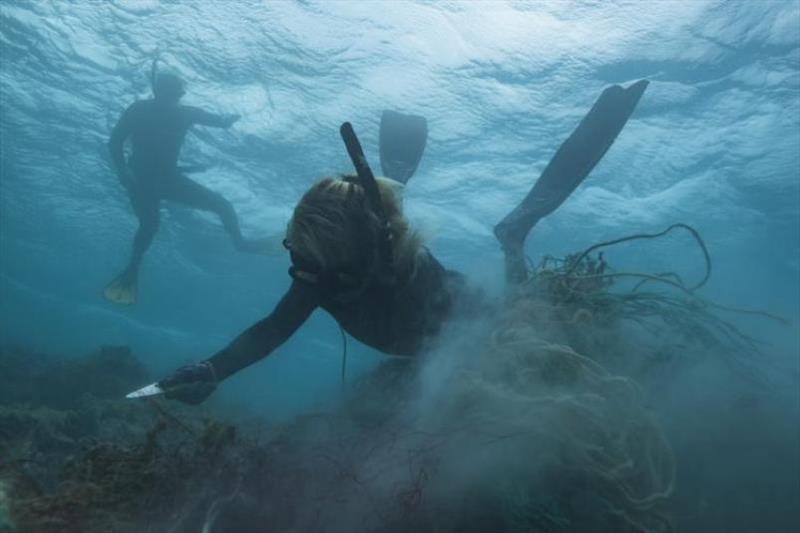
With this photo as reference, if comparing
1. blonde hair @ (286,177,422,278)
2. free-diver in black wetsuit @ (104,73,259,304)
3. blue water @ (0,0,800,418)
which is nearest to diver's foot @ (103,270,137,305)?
free-diver in black wetsuit @ (104,73,259,304)

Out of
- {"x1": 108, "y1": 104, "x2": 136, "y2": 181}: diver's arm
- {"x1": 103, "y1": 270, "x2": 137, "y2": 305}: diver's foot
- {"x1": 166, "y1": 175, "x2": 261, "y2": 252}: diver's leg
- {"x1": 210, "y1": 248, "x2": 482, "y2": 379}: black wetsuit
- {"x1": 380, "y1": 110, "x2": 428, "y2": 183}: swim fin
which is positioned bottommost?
{"x1": 103, "y1": 270, "x2": 137, "y2": 305}: diver's foot

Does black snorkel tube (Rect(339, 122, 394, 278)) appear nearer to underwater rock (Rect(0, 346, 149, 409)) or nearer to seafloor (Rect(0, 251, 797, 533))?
seafloor (Rect(0, 251, 797, 533))

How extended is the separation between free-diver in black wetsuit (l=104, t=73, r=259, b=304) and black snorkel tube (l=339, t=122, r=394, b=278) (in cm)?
1293

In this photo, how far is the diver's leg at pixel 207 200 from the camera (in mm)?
17359

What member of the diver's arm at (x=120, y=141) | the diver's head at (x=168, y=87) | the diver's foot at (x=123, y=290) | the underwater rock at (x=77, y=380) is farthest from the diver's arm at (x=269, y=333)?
the underwater rock at (x=77, y=380)

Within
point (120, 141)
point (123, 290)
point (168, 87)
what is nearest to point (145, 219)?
point (120, 141)

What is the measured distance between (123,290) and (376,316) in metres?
11.2

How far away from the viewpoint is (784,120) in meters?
15.3

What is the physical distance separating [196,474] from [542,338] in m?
3.02

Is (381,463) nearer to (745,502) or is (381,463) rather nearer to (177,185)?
(745,502)

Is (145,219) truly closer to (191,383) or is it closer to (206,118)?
(206,118)

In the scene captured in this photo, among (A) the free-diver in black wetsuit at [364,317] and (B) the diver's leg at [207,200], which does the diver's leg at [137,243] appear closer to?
(B) the diver's leg at [207,200]

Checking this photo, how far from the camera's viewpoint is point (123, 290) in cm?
1266

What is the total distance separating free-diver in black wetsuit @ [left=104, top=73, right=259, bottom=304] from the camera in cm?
1549
